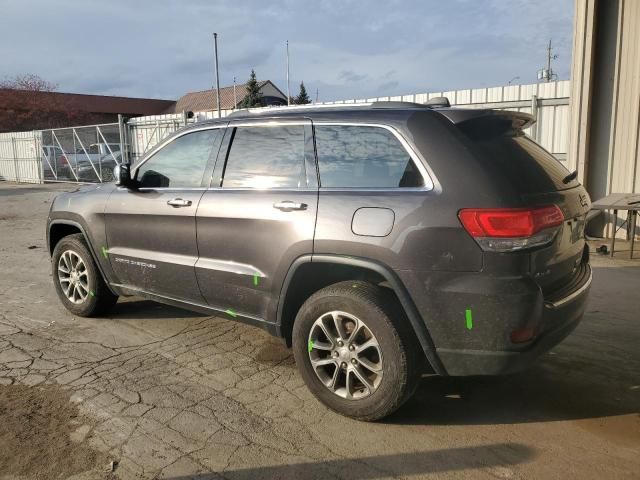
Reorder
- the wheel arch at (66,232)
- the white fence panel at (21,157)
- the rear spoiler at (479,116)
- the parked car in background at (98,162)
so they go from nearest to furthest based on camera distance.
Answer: the rear spoiler at (479,116), the wheel arch at (66,232), the parked car in background at (98,162), the white fence panel at (21,157)

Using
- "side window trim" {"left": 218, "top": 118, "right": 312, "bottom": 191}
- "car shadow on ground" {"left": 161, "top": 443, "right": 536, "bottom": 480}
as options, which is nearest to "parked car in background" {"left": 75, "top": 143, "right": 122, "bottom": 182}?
"side window trim" {"left": 218, "top": 118, "right": 312, "bottom": 191}

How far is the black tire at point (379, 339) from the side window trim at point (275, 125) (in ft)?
2.40

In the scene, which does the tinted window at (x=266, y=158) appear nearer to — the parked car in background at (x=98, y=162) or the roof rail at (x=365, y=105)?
the roof rail at (x=365, y=105)

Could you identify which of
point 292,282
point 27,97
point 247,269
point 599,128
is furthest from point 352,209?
point 27,97

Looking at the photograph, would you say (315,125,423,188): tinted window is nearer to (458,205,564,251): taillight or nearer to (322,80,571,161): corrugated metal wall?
(458,205,564,251): taillight

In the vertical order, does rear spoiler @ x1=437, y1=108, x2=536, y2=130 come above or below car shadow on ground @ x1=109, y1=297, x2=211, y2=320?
above

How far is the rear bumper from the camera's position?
9.08 feet

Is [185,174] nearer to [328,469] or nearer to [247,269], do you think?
[247,269]

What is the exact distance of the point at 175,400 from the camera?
3.53 metres

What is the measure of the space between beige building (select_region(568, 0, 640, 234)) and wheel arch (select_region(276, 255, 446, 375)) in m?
6.84

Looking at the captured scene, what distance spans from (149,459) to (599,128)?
333 inches

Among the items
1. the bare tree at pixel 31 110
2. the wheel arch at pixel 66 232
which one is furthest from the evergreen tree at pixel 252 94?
the wheel arch at pixel 66 232

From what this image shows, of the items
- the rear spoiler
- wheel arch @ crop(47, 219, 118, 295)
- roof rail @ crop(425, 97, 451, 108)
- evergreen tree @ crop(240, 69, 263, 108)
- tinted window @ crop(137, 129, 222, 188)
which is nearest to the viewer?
the rear spoiler

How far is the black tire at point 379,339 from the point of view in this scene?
302 cm
